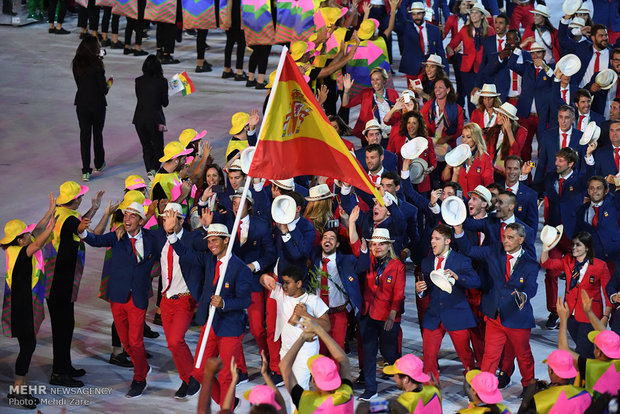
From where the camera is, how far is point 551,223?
13070mm

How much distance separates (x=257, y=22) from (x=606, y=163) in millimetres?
8037

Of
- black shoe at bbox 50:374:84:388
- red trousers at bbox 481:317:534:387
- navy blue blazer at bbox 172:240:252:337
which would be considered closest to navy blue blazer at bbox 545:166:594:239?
red trousers at bbox 481:317:534:387

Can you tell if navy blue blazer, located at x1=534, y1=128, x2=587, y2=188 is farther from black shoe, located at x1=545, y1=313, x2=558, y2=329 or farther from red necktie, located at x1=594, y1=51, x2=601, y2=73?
red necktie, located at x1=594, y1=51, x2=601, y2=73

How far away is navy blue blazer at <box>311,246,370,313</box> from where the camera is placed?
10336mm

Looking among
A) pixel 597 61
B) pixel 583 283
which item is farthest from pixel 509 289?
pixel 597 61

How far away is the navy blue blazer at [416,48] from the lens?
684 inches

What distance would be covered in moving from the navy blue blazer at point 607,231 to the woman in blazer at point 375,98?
11.0ft

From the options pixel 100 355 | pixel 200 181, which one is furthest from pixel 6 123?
pixel 100 355

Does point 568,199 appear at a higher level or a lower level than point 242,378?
higher

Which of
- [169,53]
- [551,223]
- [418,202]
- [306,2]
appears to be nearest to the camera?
[418,202]

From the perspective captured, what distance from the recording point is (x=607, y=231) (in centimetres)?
1212

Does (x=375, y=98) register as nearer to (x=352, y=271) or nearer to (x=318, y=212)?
(x=318, y=212)

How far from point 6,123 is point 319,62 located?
18.2 feet

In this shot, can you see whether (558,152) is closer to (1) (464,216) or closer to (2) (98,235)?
(1) (464,216)
